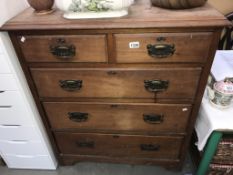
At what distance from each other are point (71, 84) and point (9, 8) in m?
0.45

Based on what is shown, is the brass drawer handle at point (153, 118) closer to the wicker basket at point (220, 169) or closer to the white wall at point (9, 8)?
the wicker basket at point (220, 169)

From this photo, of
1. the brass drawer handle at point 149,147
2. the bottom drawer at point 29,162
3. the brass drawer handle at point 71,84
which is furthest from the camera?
the bottom drawer at point 29,162

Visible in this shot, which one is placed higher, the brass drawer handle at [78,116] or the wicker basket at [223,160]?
the brass drawer handle at [78,116]

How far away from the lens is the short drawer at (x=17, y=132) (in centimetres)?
122

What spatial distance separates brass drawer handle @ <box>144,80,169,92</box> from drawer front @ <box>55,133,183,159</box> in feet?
1.19

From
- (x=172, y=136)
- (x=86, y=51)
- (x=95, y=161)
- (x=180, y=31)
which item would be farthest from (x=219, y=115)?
(x=95, y=161)

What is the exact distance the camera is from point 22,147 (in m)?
1.32

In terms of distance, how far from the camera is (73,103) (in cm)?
110

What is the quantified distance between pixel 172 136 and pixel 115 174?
1.70 feet

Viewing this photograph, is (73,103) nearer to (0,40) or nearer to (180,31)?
(0,40)

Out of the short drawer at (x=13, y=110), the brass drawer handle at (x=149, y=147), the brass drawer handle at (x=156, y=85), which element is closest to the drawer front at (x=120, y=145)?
the brass drawer handle at (x=149, y=147)

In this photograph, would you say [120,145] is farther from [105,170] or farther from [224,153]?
[224,153]

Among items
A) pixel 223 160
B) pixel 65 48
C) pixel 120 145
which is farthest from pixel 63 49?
pixel 223 160

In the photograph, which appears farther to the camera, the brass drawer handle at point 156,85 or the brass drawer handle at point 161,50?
the brass drawer handle at point 156,85
